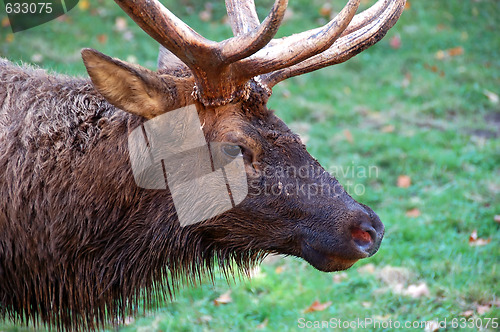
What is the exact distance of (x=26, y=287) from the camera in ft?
11.0

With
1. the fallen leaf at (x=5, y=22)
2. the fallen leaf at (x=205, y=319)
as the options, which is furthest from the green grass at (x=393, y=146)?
the fallen leaf at (x=5, y=22)

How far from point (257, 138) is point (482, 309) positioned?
241 cm

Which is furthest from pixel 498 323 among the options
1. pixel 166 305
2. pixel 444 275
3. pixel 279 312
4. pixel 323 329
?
pixel 166 305

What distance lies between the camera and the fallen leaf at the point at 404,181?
6.59 meters

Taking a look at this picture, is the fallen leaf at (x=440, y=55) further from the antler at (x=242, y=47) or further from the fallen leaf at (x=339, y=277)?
the antler at (x=242, y=47)

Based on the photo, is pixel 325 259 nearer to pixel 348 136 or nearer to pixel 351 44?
pixel 351 44

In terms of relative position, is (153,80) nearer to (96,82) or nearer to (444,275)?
(96,82)

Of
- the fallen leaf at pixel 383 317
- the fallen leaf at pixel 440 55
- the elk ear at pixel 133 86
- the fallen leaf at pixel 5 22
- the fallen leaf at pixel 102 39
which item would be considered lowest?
the fallen leaf at pixel 383 317

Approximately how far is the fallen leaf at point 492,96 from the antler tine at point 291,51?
18.9 ft

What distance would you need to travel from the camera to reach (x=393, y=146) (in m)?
7.27

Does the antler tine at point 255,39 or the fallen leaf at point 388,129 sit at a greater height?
the fallen leaf at point 388,129

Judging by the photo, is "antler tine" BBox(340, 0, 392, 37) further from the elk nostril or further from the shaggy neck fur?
the shaggy neck fur

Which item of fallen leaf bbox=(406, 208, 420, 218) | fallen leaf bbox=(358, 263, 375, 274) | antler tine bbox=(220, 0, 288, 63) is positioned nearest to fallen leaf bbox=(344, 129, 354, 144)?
fallen leaf bbox=(406, 208, 420, 218)

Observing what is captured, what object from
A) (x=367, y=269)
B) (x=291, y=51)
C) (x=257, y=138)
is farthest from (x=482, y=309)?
(x=291, y=51)
